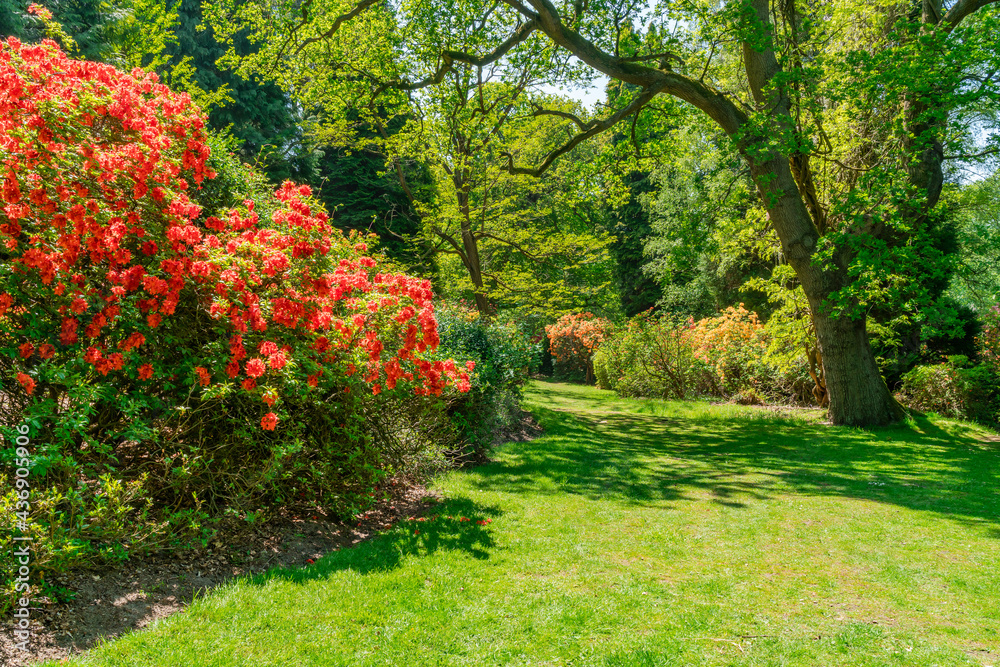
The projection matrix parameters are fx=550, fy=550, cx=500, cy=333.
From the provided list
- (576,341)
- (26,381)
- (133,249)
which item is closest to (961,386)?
(133,249)

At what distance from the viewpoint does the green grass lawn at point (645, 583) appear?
9.68ft

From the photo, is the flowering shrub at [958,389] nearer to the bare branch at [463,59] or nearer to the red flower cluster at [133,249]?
the bare branch at [463,59]

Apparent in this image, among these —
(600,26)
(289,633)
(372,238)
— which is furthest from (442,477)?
(600,26)

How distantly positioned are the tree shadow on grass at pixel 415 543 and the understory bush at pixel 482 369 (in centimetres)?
145

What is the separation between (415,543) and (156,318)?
257cm

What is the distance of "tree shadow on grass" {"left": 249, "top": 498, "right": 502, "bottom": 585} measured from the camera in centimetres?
387

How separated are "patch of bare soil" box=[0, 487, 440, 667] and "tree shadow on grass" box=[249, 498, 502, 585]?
0.19 metres

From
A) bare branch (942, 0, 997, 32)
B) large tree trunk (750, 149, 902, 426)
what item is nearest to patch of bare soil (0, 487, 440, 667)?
large tree trunk (750, 149, 902, 426)

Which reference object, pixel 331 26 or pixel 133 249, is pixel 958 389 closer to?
pixel 133 249

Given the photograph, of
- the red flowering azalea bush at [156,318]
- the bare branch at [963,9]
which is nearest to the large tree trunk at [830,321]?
the bare branch at [963,9]

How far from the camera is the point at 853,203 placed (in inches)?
343

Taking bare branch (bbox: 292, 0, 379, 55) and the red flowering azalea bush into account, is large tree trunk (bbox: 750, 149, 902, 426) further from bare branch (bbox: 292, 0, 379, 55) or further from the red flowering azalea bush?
the red flowering azalea bush

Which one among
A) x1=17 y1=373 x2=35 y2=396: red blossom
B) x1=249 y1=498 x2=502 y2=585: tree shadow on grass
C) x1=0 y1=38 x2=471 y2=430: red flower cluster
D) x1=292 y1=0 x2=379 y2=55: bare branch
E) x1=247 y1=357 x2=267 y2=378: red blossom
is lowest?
x1=249 y1=498 x2=502 y2=585: tree shadow on grass

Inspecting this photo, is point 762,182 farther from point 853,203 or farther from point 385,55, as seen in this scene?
point 385,55
